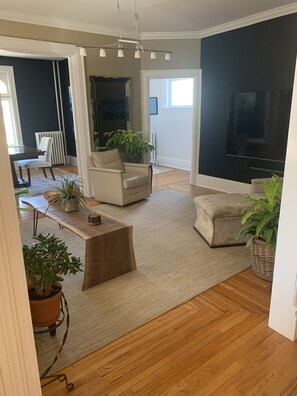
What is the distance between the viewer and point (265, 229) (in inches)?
93.8

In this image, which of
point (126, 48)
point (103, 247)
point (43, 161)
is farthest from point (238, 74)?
point (43, 161)

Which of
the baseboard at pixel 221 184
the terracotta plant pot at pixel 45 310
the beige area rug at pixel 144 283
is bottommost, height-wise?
the beige area rug at pixel 144 283

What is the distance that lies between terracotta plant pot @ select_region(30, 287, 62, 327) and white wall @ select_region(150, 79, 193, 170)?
5.76 metres

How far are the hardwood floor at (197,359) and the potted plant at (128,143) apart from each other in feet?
11.2

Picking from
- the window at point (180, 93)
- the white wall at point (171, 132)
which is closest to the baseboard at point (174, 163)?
the white wall at point (171, 132)

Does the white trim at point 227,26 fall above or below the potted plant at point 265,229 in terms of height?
above

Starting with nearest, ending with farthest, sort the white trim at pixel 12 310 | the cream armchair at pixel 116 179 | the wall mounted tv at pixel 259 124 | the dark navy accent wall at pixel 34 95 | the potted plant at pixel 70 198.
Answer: the white trim at pixel 12 310, the potted plant at pixel 70 198, the wall mounted tv at pixel 259 124, the cream armchair at pixel 116 179, the dark navy accent wall at pixel 34 95

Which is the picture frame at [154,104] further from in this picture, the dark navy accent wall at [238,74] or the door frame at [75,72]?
the door frame at [75,72]

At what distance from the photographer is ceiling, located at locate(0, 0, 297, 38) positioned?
366 cm

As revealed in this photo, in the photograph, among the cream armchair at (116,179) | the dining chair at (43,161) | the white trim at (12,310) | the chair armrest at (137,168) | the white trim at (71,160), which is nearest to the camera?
the white trim at (12,310)

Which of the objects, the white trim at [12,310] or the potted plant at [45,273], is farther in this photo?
the potted plant at [45,273]

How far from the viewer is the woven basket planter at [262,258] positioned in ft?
8.04

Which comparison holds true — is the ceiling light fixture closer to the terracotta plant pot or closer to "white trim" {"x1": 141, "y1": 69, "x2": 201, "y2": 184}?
"white trim" {"x1": 141, "y1": 69, "x2": 201, "y2": 184}

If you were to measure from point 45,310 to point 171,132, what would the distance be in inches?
244
